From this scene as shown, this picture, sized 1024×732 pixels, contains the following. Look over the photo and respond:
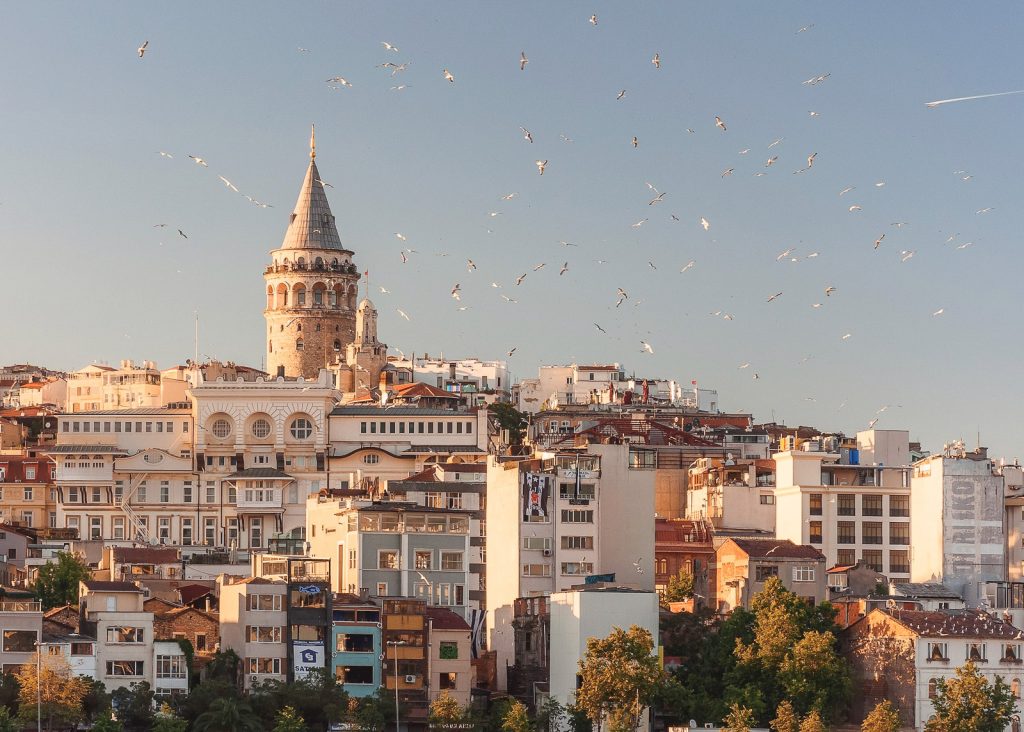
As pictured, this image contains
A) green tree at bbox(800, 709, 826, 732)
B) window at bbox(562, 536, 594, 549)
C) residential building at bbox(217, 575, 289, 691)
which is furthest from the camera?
window at bbox(562, 536, 594, 549)

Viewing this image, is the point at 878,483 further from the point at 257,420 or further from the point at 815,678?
the point at 257,420

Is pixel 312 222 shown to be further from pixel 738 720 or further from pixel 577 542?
pixel 738 720

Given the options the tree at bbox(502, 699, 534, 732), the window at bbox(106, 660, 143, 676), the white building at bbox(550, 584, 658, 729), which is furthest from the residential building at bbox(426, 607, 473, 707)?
the window at bbox(106, 660, 143, 676)

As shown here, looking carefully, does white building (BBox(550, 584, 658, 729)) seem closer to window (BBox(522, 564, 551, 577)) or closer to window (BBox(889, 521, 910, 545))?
window (BBox(522, 564, 551, 577))

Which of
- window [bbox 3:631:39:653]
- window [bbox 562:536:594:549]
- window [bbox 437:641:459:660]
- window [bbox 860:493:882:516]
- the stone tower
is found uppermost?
the stone tower

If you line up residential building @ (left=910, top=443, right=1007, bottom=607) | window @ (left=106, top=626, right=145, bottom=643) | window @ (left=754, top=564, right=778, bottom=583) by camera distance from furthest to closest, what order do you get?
residential building @ (left=910, top=443, right=1007, bottom=607) < window @ (left=754, top=564, right=778, bottom=583) < window @ (left=106, top=626, right=145, bottom=643)

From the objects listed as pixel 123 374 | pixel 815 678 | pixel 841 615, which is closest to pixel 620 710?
pixel 815 678
